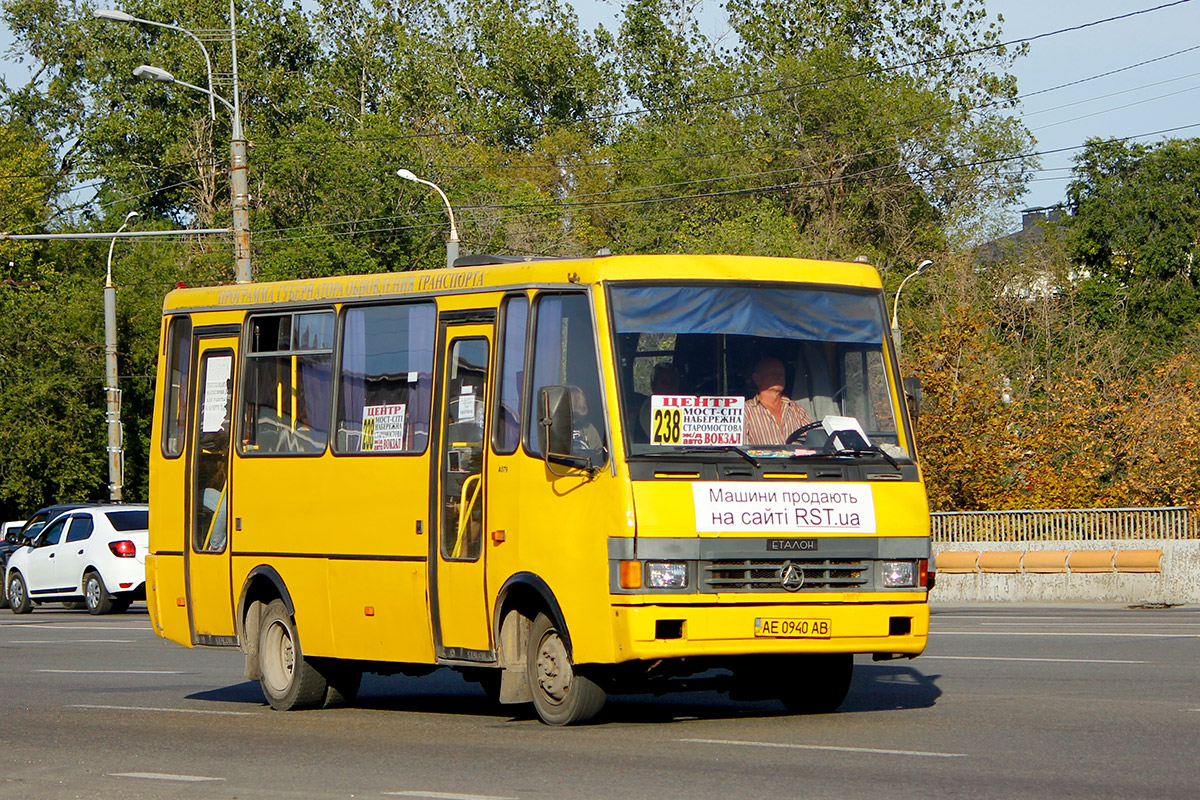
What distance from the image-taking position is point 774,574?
11.0m

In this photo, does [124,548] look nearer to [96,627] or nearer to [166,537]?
[96,627]

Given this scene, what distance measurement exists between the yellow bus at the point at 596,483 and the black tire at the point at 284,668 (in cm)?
2

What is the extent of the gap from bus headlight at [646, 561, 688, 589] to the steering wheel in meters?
1.10

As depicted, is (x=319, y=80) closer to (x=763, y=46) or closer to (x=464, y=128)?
(x=464, y=128)

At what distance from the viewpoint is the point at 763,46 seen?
82312 mm

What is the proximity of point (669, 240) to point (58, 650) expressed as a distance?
57.2 metres

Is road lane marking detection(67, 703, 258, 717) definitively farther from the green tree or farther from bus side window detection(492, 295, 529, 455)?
the green tree

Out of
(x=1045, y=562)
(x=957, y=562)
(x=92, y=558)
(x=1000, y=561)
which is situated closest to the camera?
(x=1045, y=562)

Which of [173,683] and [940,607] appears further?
[940,607]

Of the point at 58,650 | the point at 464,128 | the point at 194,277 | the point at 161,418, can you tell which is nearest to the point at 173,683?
the point at 161,418

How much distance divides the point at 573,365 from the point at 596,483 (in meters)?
0.86

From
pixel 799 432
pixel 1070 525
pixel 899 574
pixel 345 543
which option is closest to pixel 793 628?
pixel 899 574

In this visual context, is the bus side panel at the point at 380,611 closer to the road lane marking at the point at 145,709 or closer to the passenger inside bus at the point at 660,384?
the road lane marking at the point at 145,709

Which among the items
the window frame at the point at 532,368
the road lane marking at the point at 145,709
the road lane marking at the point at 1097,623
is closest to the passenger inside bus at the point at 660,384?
the window frame at the point at 532,368
